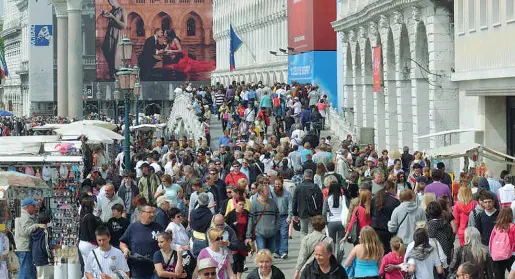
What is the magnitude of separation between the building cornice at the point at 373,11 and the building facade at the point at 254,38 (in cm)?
2287

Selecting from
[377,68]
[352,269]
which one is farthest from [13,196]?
[377,68]

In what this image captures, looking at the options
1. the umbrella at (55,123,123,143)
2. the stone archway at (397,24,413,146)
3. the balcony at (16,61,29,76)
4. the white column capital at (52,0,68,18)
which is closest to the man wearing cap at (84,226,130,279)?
the umbrella at (55,123,123,143)

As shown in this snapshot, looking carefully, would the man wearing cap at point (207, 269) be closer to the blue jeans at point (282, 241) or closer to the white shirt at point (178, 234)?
the white shirt at point (178, 234)

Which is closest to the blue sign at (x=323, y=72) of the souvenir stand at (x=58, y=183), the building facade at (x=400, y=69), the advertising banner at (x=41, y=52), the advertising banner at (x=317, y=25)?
the advertising banner at (x=317, y=25)

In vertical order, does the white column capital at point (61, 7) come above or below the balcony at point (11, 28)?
below

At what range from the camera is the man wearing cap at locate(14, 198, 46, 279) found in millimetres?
18312

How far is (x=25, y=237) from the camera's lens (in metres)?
18.4

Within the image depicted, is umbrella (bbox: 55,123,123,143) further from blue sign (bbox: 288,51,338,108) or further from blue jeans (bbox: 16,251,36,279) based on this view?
blue sign (bbox: 288,51,338,108)

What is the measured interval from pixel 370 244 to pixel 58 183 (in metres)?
7.46

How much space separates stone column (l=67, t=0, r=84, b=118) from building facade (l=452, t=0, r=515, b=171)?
125 ft

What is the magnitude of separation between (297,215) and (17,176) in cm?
431

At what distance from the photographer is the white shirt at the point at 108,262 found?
1473 cm

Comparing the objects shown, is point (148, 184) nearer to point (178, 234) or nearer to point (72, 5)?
point (178, 234)

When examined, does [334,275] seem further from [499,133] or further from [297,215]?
[499,133]
